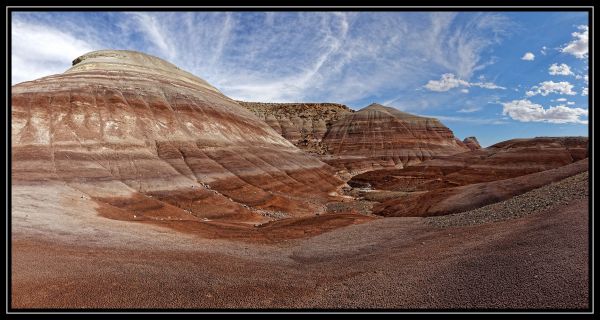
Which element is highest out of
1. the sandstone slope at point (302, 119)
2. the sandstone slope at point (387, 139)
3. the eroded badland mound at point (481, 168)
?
the sandstone slope at point (302, 119)

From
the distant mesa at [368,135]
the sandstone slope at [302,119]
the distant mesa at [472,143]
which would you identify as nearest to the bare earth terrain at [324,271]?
the distant mesa at [368,135]

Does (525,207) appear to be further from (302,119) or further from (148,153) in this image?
(302,119)

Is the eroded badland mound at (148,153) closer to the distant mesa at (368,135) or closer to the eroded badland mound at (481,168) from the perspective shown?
the eroded badland mound at (481,168)

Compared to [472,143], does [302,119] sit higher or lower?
higher

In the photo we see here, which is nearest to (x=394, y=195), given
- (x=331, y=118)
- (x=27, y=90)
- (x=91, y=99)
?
(x=91, y=99)

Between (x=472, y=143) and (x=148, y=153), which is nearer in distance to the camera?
(x=148, y=153)

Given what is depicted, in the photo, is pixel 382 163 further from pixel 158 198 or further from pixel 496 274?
pixel 496 274

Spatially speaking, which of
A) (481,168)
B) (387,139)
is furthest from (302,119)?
(481,168)

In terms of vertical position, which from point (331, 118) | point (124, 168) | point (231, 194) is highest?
point (331, 118)

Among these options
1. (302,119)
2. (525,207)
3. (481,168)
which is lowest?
(525,207)

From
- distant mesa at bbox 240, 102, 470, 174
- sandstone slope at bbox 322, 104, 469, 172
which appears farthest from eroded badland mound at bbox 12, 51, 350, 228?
sandstone slope at bbox 322, 104, 469, 172

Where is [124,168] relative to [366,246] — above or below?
above
